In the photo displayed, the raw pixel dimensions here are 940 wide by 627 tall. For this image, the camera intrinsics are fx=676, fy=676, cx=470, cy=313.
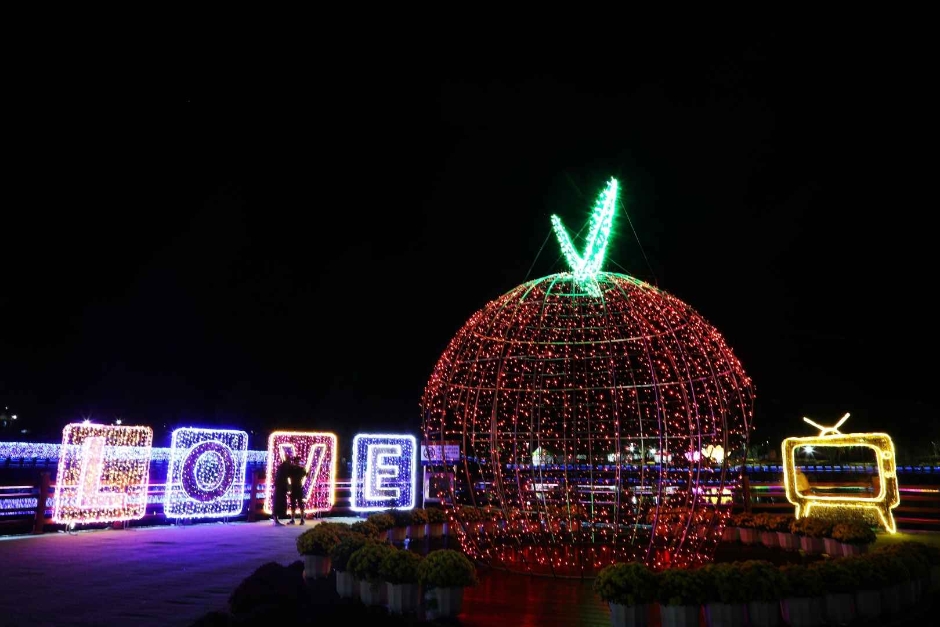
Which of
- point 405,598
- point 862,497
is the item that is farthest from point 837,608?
point 862,497

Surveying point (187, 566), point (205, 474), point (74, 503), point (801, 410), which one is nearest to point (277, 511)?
point (205, 474)

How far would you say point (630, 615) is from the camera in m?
5.36

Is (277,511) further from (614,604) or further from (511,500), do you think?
(614,604)

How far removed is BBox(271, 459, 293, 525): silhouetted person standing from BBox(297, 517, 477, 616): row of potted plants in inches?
304

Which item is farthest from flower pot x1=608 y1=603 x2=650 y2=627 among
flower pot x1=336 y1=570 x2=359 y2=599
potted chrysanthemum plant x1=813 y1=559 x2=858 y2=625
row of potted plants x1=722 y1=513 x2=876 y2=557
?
row of potted plants x1=722 y1=513 x2=876 y2=557

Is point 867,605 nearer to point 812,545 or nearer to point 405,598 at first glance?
point 405,598

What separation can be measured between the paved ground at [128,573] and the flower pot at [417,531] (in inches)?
74.3

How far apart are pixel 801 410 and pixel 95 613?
30.3m

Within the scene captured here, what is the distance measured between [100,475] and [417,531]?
19.8ft

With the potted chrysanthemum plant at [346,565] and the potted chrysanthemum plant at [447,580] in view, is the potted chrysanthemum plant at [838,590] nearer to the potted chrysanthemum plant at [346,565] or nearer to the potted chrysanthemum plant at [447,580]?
the potted chrysanthemum plant at [447,580]

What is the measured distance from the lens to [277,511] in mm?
14305

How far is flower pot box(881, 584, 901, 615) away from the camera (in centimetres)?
594

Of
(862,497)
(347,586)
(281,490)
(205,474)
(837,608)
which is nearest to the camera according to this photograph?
(837,608)

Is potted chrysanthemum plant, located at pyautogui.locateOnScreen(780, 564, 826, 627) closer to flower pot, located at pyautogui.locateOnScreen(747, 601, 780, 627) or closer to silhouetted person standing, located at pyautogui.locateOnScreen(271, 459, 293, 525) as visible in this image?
flower pot, located at pyautogui.locateOnScreen(747, 601, 780, 627)
